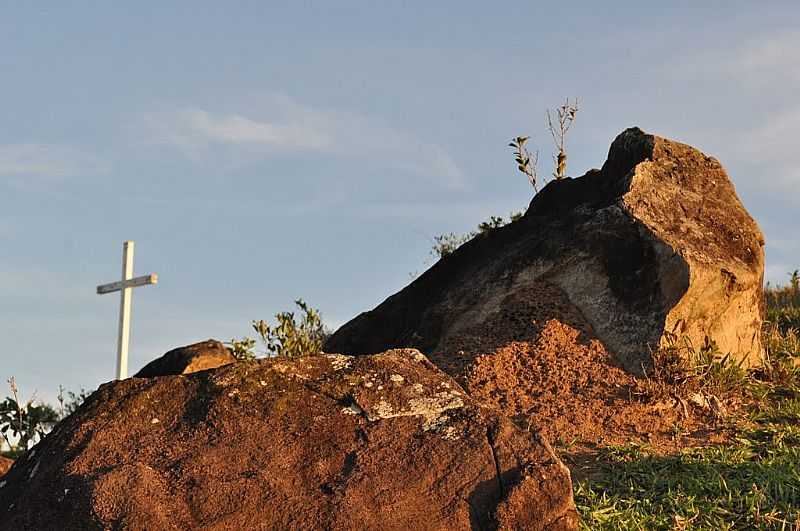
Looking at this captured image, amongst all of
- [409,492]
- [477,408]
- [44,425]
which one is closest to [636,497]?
[477,408]

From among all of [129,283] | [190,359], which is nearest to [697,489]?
[190,359]

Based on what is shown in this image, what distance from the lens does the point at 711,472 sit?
7.57 m

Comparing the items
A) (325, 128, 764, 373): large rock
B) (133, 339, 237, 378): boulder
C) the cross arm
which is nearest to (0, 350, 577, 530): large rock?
(325, 128, 764, 373): large rock

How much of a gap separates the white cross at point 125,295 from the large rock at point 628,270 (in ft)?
26.4

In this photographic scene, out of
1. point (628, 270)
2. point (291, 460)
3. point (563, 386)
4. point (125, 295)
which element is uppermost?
point (125, 295)

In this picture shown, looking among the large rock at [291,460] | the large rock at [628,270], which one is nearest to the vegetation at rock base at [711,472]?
the large rock at [628,270]

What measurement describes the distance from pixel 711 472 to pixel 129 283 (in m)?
12.6

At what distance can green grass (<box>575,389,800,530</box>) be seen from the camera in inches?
267

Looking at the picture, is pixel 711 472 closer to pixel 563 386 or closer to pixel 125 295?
pixel 563 386

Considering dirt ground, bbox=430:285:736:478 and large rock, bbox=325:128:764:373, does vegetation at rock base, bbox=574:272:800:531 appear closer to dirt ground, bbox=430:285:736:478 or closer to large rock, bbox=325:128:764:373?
dirt ground, bbox=430:285:736:478

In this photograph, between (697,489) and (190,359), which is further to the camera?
(190,359)

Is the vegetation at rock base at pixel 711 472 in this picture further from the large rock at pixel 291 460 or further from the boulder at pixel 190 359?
the boulder at pixel 190 359

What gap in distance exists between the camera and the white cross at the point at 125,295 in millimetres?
17719

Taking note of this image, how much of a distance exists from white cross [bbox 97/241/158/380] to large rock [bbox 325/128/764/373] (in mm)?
8042
